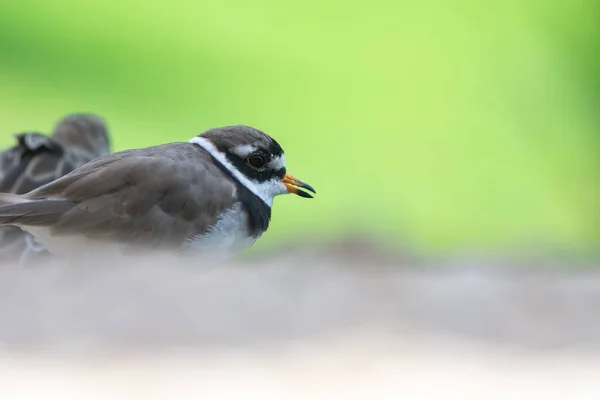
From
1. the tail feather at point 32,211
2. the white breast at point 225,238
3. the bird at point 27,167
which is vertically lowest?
the tail feather at point 32,211

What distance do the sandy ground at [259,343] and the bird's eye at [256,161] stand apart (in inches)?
41.0

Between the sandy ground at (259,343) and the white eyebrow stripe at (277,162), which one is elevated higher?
the white eyebrow stripe at (277,162)

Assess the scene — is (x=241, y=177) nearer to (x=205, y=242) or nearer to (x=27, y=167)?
(x=205, y=242)

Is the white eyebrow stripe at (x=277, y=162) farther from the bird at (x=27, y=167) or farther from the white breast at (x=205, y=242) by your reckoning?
the bird at (x=27, y=167)

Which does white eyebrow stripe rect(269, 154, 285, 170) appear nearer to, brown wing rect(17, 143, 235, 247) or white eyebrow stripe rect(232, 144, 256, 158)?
white eyebrow stripe rect(232, 144, 256, 158)

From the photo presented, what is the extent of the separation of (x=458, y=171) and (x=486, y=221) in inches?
17.9

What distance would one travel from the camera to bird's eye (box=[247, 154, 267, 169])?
10.1ft

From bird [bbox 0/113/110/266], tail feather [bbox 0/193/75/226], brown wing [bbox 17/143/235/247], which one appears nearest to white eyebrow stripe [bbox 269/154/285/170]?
brown wing [bbox 17/143/235/247]

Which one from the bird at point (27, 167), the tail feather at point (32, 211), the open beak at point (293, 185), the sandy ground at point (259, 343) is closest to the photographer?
the sandy ground at point (259, 343)

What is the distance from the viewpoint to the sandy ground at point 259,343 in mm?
1388

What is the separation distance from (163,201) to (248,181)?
0.35 metres

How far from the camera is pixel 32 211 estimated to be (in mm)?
2645

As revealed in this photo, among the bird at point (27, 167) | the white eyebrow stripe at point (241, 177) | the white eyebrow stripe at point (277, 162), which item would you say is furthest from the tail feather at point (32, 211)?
the bird at point (27, 167)

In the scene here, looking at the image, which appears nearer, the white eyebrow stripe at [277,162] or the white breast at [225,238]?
the white breast at [225,238]
